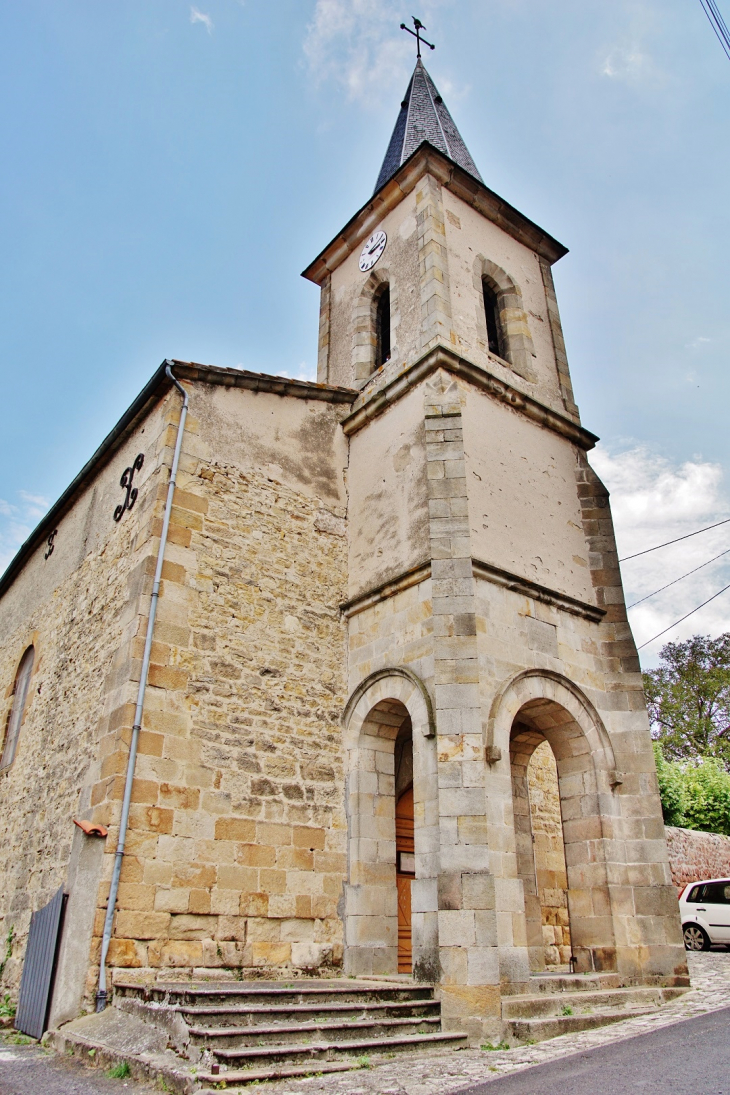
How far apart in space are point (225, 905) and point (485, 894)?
2.39m

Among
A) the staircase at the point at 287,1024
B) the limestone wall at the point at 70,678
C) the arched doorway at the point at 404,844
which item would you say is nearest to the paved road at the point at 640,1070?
the staircase at the point at 287,1024

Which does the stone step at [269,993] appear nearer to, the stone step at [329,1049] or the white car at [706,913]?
the stone step at [329,1049]

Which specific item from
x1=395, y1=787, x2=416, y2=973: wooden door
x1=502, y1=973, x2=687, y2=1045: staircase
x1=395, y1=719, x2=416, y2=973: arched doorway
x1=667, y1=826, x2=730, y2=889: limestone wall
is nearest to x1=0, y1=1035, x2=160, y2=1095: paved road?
x1=502, y1=973, x2=687, y2=1045: staircase

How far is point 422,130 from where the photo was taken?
13.8 metres

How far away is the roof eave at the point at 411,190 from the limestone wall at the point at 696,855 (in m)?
11.4

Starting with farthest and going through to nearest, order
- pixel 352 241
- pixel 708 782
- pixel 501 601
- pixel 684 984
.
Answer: pixel 708 782 → pixel 352 241 → pixel 501 601 → pixel 684 984

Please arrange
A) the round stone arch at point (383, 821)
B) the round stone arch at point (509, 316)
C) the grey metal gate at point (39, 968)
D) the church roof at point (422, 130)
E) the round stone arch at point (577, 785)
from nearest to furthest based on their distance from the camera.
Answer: the grey metal gate at point (39, 968) < the round stone arch at point (383, 821) < the round stone arch at point (577, 785) < the round stone arch at point (509, 316) < the church roof at point (422, 130)

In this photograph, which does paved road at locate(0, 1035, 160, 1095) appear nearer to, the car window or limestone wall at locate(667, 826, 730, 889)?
the car window

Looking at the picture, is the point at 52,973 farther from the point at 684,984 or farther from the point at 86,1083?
the point at 684,984

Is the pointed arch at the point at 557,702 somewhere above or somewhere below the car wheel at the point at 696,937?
above

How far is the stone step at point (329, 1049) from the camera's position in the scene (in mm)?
4488

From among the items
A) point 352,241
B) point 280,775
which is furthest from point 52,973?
point 352,241

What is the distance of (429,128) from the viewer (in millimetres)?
14000

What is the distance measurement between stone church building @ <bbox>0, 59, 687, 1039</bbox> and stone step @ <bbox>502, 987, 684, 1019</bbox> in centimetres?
22
